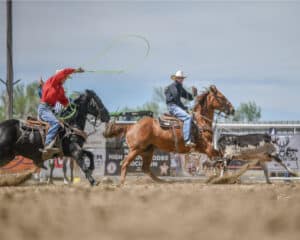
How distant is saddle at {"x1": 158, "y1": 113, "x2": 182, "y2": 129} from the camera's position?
50.9 feet

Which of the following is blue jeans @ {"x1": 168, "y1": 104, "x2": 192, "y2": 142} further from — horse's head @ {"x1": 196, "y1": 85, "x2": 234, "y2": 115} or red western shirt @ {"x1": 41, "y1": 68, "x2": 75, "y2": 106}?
red western shirt @ {"x1": 41, "y1": 68, "x2": 75, "y2": 106}

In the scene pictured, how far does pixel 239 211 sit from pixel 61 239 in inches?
67.8

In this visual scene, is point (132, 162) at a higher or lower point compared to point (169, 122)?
lower

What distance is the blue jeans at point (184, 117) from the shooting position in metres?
15.2

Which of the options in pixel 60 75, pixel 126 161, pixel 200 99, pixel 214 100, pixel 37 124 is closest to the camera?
pixel 60 75

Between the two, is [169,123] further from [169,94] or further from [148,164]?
[148,164]

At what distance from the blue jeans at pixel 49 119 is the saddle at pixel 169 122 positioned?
9.96 feet

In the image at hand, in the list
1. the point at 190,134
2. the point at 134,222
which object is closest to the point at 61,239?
the point at 134,222

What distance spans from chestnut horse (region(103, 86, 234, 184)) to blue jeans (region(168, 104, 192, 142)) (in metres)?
0.22

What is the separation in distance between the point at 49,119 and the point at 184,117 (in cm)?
338

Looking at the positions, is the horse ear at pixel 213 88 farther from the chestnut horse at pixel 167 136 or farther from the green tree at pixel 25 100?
the green tree at pixel 25 100

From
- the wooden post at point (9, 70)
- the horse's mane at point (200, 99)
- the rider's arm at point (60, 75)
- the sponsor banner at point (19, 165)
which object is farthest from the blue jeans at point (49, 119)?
the wooden post at point (9, 70)

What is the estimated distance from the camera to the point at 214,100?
16.0m

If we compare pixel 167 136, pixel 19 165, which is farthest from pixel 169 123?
pixel 19 165
